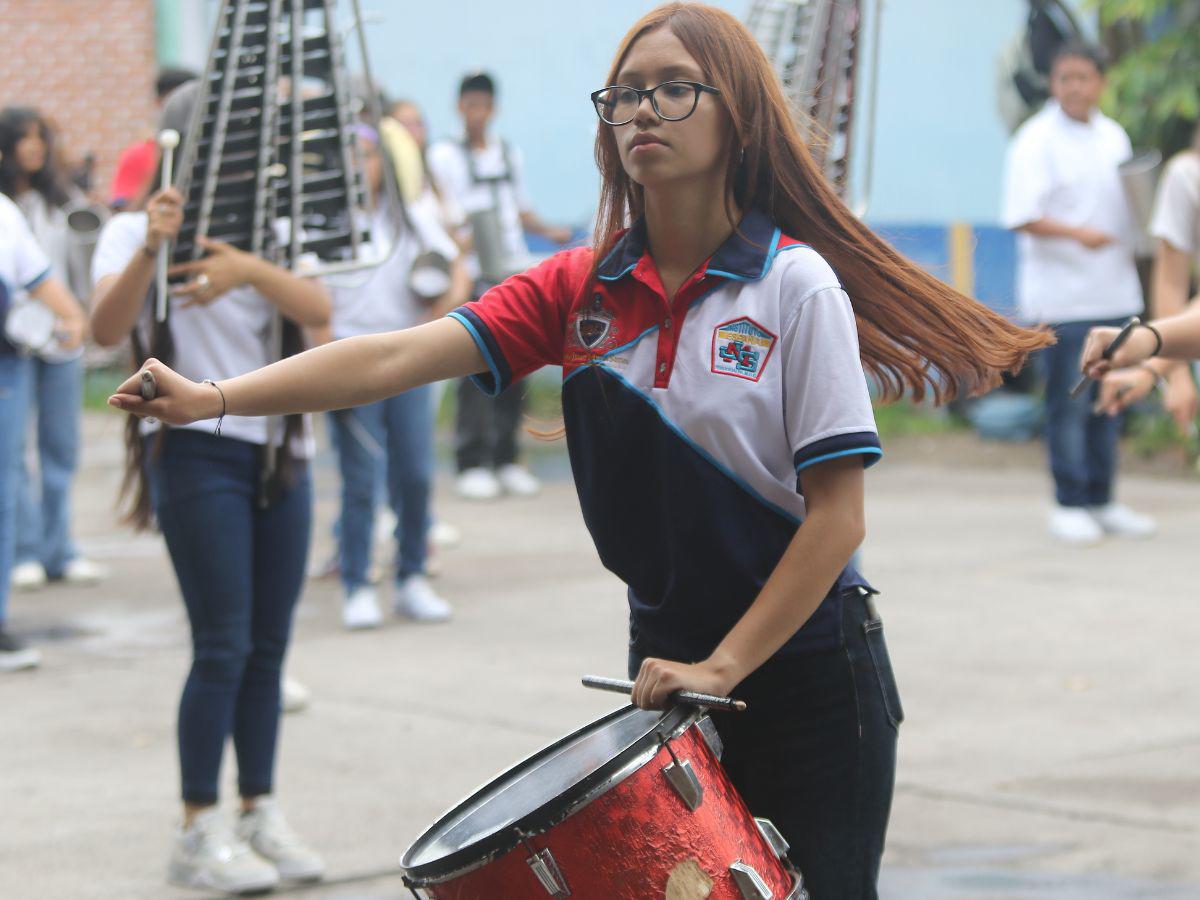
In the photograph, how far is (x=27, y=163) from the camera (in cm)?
773

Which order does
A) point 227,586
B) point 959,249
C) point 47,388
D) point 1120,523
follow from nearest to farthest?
point 227,586 → point 47,388 → point 1120,523 → point 959,249

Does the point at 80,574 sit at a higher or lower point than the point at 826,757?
lower

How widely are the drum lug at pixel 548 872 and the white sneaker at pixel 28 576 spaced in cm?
642

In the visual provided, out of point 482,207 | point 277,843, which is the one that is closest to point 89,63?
point 482,207

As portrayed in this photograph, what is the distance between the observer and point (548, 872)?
7.49 ft

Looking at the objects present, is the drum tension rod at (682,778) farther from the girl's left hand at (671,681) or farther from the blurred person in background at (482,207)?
the blurred person in background at (482,207)

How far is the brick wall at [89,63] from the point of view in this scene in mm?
15883

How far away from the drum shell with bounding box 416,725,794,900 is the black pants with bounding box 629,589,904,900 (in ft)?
1.11

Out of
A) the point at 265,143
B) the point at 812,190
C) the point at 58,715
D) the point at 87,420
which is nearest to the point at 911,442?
the point at 87,420

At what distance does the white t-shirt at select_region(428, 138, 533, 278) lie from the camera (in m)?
9.72

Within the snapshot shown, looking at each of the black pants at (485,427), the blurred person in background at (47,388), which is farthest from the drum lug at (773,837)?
the black pants at (485,427)

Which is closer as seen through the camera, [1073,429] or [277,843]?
[277,843]

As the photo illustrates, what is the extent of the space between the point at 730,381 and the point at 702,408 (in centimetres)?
6

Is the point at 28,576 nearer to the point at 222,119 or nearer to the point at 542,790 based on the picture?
the point at 222,119
